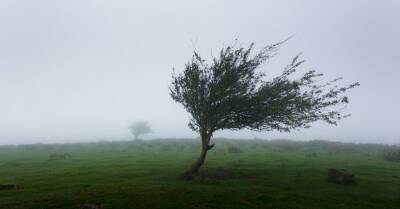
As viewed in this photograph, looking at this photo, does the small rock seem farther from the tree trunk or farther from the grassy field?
the tree trunk

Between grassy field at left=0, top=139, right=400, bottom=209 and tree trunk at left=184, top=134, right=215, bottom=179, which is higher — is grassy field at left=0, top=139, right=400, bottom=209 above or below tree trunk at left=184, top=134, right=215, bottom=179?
below

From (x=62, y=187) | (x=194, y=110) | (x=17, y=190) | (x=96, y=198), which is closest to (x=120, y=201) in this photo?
(x=96, y=198)

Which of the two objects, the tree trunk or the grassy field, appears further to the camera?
the tree trunk

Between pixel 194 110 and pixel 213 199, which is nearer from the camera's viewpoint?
pixel 213 199

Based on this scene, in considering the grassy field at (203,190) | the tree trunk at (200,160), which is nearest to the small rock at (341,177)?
the grassy field at (203,190)

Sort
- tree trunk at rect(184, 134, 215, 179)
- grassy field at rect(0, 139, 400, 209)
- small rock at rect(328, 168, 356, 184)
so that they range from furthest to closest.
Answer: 1. tree trunk at rect(184, 134, 215, 179)
2. small rock at rect(328, 168, 356, 184)
3. grassy field at rect(0, 139, 400, 209)

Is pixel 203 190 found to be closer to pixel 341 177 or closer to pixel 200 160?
pixel 200 160

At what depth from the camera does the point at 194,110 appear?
128 feet

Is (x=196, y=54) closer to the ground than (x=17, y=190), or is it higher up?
higher up

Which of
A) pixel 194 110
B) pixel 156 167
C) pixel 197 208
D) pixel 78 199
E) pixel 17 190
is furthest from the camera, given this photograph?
pixel 156 167

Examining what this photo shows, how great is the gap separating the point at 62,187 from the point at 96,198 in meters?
6.39

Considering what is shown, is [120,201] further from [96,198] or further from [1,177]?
[1,177]

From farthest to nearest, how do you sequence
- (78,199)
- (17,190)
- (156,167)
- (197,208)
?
(156,167), (17,190), (78,199), (197,208)

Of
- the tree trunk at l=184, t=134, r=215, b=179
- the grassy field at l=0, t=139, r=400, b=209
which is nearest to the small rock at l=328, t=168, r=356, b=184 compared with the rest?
the grassy field at l=0, t=139, r=400, b=209
